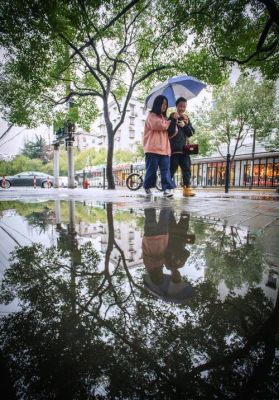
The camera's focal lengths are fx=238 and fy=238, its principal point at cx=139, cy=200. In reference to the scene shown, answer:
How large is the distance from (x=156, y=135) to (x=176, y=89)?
6.68 feet

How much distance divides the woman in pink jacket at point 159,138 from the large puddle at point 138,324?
15.6ft

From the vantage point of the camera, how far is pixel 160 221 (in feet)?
8.78

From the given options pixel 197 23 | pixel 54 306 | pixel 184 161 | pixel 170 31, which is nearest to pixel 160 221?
pixel 54 306

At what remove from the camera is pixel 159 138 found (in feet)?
19.6

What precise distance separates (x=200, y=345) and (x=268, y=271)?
0.70 m

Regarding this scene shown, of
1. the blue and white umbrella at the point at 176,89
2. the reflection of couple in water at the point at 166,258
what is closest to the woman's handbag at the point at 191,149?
the blue and white umbrella at the point at 176,89

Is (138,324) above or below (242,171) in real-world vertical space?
below

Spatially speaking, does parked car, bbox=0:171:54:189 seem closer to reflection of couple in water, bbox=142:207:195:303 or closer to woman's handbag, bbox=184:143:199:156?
woman's handbag, bbox=184:143:199:156

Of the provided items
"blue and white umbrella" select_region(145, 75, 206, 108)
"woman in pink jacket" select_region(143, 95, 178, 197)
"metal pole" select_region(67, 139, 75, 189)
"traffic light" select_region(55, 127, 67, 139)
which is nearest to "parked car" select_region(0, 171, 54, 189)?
"traffic light" select_region(55, 127, 67, 139)

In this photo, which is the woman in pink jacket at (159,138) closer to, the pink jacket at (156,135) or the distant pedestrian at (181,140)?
the pink jacket at (156,135)

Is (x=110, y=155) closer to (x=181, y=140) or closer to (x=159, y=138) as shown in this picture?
(x=181, y=140)

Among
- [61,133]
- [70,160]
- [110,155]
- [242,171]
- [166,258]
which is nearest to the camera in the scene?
[166,258]

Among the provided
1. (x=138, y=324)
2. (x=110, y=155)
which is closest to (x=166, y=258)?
(x=138, y=324)

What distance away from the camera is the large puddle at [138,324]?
0.52 metres
